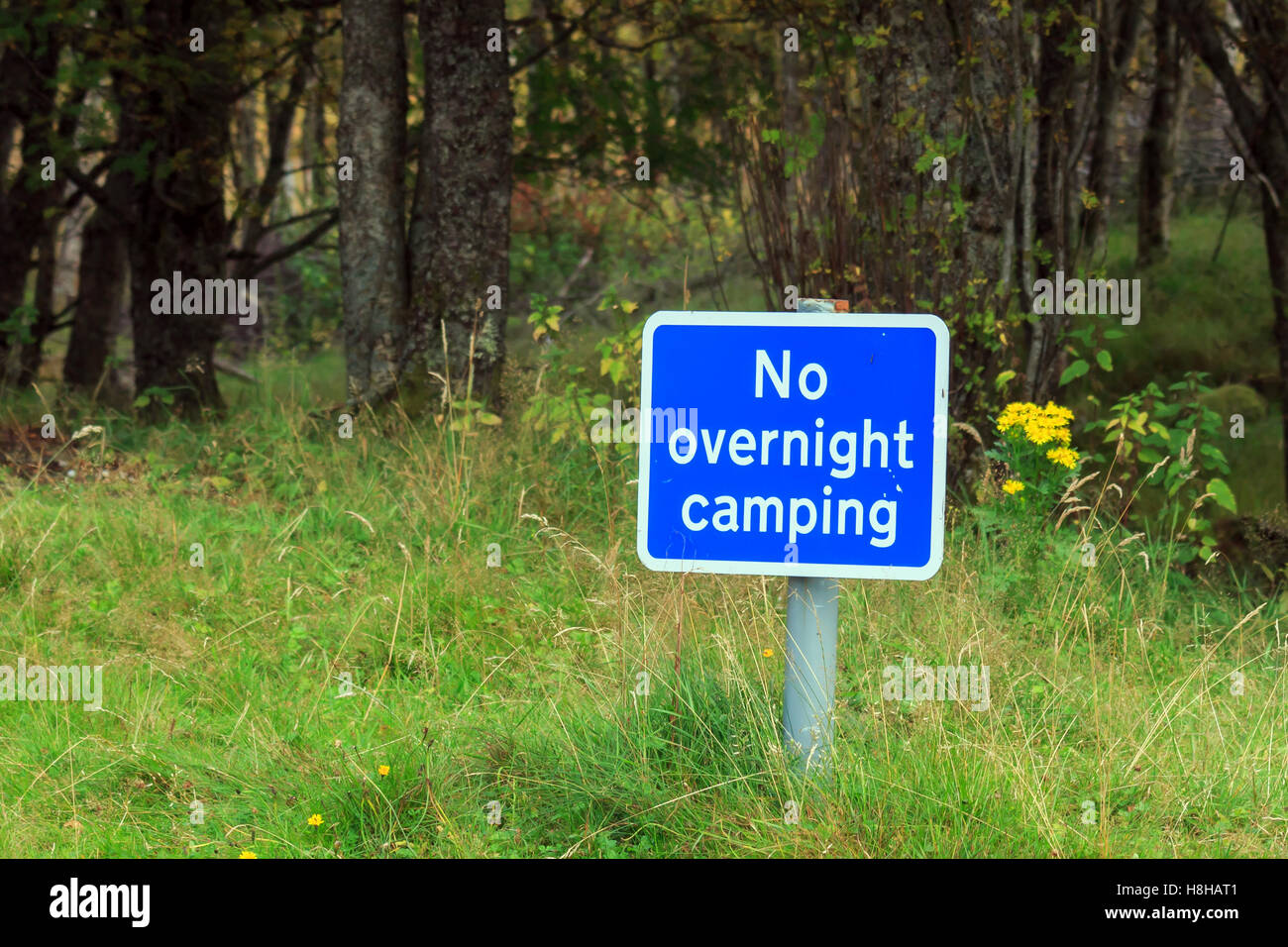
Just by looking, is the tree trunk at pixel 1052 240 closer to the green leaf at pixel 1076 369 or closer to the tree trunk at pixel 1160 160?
the green leaf at pixel 1076 369

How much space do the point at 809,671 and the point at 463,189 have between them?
5.05 meters

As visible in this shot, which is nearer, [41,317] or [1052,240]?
[1052,240]

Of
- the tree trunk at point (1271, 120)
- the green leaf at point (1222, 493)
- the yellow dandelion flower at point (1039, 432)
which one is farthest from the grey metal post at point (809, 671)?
the tree trunk at point (1271, 120)

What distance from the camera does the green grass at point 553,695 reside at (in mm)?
2789

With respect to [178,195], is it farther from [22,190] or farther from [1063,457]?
[1063,457]

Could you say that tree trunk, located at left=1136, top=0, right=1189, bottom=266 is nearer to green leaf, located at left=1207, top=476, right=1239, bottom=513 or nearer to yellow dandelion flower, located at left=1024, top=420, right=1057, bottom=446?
green leaf, located at left=1207, top=476, right=1239, bottom=513

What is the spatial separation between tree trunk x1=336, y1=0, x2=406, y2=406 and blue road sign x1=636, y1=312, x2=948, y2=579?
4.91m

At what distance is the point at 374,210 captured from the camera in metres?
7.23

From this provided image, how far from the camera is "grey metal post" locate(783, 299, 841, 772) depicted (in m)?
2.63

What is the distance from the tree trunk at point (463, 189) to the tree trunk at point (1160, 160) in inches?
377

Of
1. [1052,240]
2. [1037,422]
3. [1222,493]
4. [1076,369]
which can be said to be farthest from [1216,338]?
[1037,422]

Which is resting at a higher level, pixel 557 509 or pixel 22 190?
pixel 22 190

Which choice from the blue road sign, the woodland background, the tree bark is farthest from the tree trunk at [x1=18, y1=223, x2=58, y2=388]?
the blue road sign
